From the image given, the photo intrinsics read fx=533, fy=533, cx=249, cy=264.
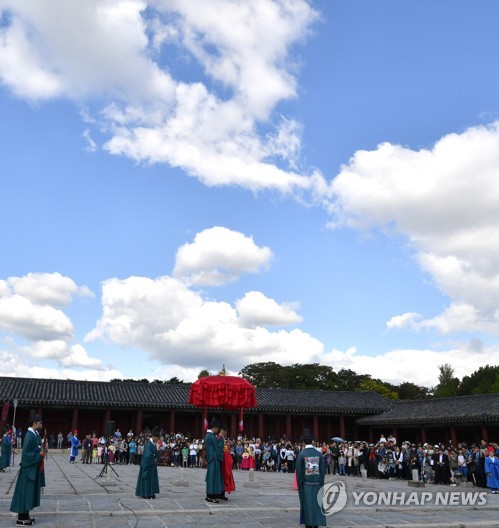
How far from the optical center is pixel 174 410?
33031 mm

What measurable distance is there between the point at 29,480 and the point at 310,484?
4.32 m

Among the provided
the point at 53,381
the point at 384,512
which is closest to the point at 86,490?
the point at 384,512

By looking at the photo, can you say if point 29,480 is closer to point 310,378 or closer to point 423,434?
point 423,434

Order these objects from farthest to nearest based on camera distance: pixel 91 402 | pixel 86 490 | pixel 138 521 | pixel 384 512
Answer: pixel 91 402 → pixel 86 490 → pixel 384 512 → pixel 138 521

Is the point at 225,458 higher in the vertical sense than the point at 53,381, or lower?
lower

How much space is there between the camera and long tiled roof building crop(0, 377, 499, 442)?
29.8 m

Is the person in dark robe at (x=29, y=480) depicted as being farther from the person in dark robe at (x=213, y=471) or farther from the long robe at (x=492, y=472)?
the long robe at (x=492, y=472)

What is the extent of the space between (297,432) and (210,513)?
28555 millimetres

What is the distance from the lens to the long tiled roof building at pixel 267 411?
29828 millimetres

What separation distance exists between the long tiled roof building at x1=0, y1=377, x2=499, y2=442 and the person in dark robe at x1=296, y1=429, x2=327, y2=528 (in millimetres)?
20934

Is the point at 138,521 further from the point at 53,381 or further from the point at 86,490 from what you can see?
the point at 53,381

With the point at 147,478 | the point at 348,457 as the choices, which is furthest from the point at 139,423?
the point at 147,478

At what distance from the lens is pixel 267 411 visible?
34781 millimetres

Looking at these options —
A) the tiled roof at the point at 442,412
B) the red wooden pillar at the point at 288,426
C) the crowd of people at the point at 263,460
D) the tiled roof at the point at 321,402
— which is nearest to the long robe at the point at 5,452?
the crowd of people at the point at 263,460
